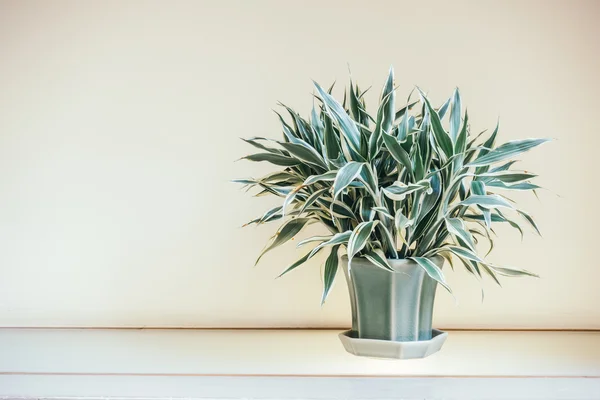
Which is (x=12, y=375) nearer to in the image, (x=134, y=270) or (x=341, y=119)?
(x=134, y=270)

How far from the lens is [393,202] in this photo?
0.97 metres

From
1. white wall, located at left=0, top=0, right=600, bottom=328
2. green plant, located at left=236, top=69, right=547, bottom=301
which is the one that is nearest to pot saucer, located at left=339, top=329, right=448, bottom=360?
green plant, located at left=236, top=69, right=547, bottom=301

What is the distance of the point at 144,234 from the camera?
4.40ft

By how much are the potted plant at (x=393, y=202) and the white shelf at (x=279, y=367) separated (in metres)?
0.07

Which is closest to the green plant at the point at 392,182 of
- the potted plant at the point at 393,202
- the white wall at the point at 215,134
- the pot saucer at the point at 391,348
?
the potted plant at the point at 393,202

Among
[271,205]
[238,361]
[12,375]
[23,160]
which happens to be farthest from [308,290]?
[23,160]

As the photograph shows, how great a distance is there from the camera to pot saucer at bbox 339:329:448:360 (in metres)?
0.97

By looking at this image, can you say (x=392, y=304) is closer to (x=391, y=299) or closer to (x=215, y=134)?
(x=391, y=299)

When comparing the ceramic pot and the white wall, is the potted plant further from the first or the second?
the white wall

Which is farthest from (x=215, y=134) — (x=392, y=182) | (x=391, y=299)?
(x=391, y=299)

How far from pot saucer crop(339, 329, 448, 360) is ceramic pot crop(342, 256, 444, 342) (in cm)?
1

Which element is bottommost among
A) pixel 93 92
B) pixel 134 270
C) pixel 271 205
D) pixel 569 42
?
pixel 134 270

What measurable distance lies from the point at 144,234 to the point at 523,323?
914 mm

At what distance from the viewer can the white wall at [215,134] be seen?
131 centimetres
